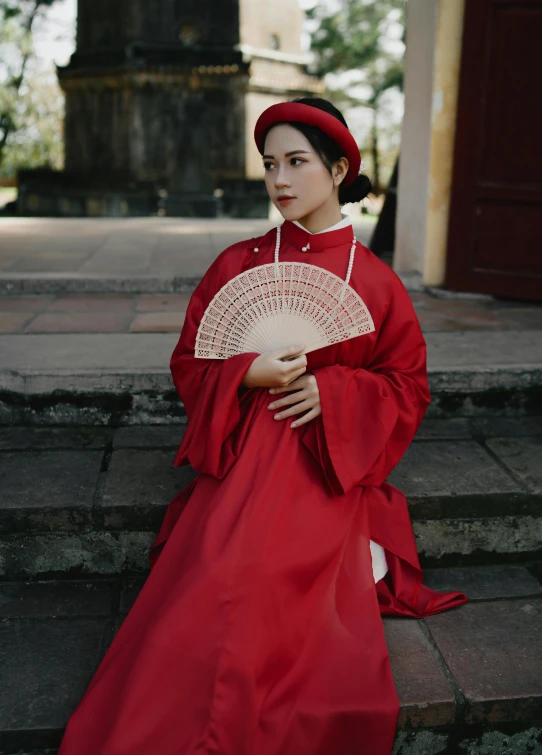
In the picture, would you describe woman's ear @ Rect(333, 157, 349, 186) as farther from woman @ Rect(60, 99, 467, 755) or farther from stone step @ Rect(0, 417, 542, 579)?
stone step @ Rect(0, 417, 542, 579)

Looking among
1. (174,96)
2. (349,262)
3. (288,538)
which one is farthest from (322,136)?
(174,96)

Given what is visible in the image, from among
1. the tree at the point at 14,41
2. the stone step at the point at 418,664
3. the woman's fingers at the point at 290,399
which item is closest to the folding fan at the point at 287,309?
the woman's fingers at the point at 290,399

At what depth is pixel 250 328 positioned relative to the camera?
1954 millimetres

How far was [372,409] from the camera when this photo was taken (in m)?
1.93

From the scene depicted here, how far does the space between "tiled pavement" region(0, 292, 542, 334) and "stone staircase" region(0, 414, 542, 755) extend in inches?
38.9

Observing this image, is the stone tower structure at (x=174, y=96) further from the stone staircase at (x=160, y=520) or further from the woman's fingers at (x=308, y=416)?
the woman's fingers at (x=308, y=416)

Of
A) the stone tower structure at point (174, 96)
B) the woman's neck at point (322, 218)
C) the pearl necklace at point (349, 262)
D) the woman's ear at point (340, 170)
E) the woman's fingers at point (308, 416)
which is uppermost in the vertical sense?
the stone tower structure at point (174, 96)

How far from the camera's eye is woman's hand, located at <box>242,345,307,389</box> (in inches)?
73.2

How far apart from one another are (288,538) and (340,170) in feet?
3.30

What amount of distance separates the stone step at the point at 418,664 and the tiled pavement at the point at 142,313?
68.9 inches

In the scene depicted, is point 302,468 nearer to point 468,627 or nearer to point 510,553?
point 468,627

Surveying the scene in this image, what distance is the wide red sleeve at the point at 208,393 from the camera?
1902mm

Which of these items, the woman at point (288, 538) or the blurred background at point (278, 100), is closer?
the woman at point (288, 538)

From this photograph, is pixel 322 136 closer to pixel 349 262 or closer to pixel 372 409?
pixel 349 262
